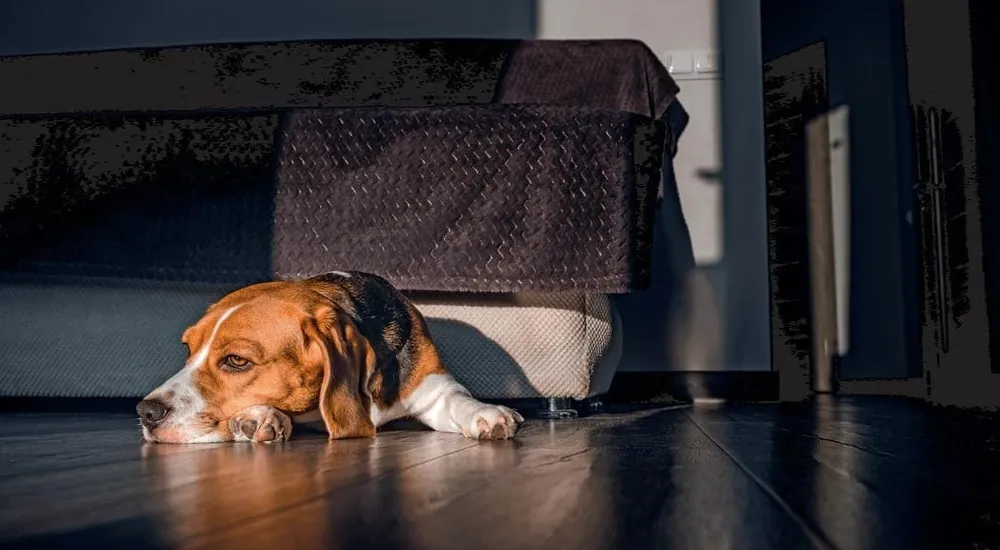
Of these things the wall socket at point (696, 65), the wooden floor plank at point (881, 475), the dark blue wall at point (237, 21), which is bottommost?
the wooden floor plank at point (881, 475)

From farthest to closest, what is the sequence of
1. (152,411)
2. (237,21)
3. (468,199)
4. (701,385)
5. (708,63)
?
(237,21)
(708,63)
(701,385)
(468,199)
(152,411)

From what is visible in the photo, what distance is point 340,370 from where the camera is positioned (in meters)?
1.69

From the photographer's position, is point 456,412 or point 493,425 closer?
point 493,425

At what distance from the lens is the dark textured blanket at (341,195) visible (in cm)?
227

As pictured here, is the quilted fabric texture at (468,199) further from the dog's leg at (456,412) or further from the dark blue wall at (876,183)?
the dark blue wall at (876,183)

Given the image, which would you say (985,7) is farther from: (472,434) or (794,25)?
(472,434)

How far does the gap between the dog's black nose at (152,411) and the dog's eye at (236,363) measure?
0.12 metres

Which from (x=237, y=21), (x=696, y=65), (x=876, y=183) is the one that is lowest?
(x=876, y=183)

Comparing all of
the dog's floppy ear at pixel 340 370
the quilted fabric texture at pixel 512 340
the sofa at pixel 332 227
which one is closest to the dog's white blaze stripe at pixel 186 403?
the dog's floppy ear at pixel 340 370

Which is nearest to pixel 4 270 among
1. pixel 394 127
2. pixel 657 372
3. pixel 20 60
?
pixel 394 127

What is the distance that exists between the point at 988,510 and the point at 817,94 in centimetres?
351

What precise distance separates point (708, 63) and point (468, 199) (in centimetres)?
202

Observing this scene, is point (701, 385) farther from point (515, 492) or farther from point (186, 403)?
point (515, 492)

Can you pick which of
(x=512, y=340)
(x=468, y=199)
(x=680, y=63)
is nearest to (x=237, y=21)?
(x=680, y=63)
